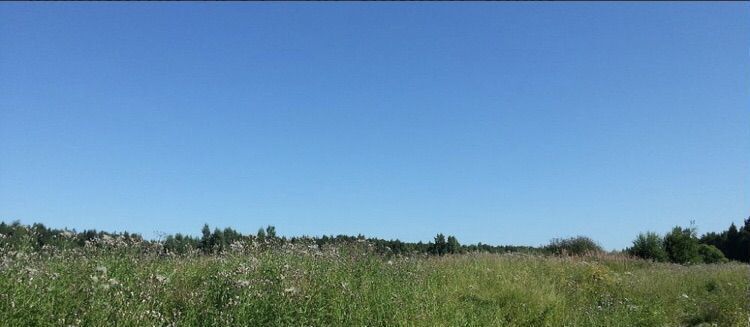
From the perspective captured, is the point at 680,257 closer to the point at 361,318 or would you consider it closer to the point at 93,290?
the point at 361,318

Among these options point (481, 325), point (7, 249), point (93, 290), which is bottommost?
point (481, 325)

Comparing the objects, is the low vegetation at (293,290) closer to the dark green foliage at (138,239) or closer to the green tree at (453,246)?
the dark green foliage at (138,239)

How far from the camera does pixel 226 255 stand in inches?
320

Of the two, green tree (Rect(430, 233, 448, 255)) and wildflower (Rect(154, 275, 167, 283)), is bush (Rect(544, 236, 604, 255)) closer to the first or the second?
green tree (Rect(430, 233, 448, 255))

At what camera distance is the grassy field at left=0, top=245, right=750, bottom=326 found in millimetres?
4767

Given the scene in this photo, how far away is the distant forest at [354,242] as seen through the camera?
707cm

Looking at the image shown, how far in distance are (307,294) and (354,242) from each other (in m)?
4.08

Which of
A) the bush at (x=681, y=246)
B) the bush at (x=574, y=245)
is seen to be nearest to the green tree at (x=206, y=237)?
the bush at (x=574, y=245)

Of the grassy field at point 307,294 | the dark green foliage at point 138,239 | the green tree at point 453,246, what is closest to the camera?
the grassy field at point 307,294

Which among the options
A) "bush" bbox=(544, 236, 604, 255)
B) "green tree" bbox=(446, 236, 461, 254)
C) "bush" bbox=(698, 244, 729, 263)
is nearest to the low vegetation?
"green tree" bbox=(446, 236, 461, 254)

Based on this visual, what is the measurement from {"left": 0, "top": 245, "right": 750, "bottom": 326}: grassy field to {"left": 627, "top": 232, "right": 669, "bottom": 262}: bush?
10471mm

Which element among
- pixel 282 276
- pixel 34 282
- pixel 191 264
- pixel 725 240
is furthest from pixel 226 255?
pixel 725 240

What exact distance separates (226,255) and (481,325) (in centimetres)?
368

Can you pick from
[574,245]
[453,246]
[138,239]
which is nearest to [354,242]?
[138,239]
